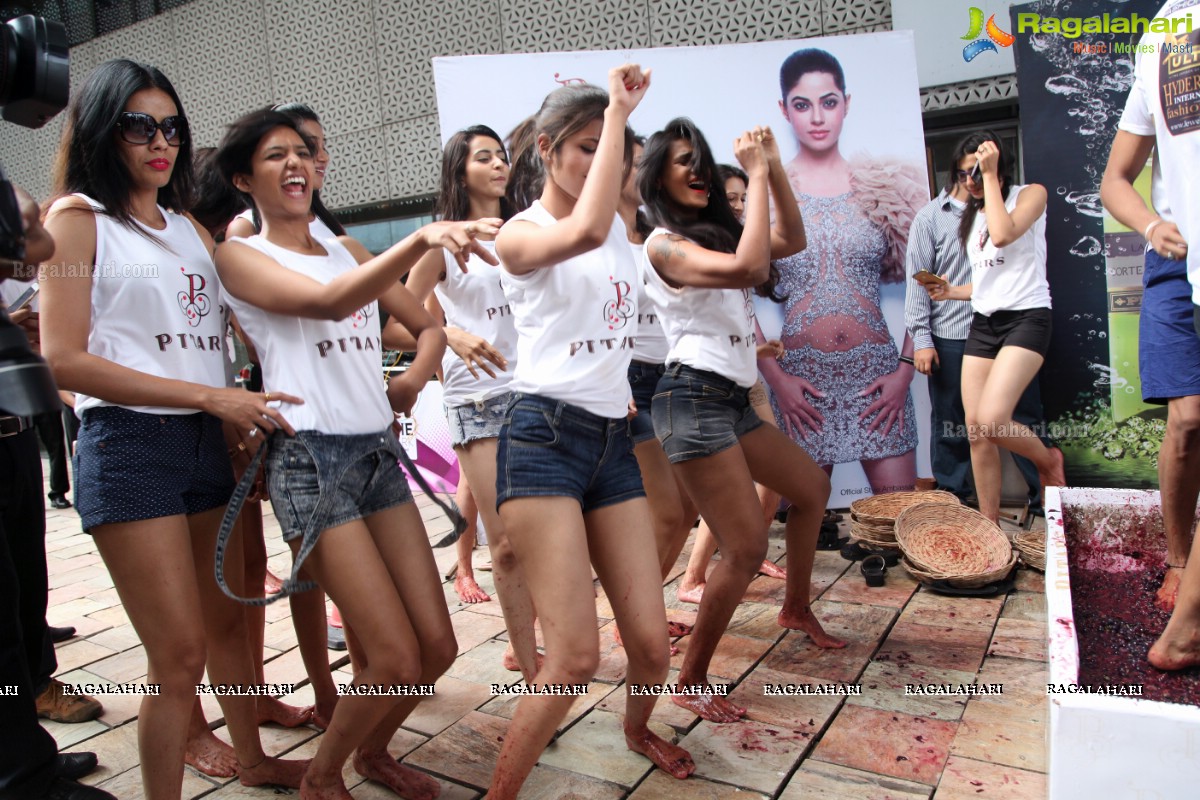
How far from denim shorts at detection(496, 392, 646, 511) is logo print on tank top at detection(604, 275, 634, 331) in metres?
0.25

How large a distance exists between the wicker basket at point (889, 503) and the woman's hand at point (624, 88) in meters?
3.06

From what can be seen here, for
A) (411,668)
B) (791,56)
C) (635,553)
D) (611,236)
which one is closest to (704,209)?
(611,236)

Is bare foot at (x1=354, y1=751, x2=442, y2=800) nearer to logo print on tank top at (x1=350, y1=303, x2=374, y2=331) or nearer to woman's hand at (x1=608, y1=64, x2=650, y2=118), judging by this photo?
logo print on tank top at (x1=350, y1=303, x2=374, y2=331)

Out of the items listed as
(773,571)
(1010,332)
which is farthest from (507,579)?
(1010,332)

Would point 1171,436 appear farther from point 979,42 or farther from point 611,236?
point 979,42

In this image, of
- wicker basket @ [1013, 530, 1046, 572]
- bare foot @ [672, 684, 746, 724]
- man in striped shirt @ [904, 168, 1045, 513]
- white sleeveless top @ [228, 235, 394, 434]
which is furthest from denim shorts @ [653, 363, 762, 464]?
man in striped shirt @ [904, 168, 1045, 513]

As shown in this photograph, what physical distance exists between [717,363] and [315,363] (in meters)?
1.33

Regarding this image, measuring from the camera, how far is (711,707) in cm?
295

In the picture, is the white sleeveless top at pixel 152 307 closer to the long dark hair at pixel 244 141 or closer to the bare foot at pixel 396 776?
the long dark hair at pixel 244 141

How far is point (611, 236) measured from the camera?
7.95 feet

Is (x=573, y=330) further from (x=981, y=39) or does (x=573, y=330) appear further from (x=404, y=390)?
(x=981, y=39)

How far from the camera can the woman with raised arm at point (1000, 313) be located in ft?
14.5

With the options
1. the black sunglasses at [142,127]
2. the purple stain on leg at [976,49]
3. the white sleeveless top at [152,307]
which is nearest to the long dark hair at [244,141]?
the black sunglasses at [142,127]

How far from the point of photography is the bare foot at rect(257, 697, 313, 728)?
308 cm
